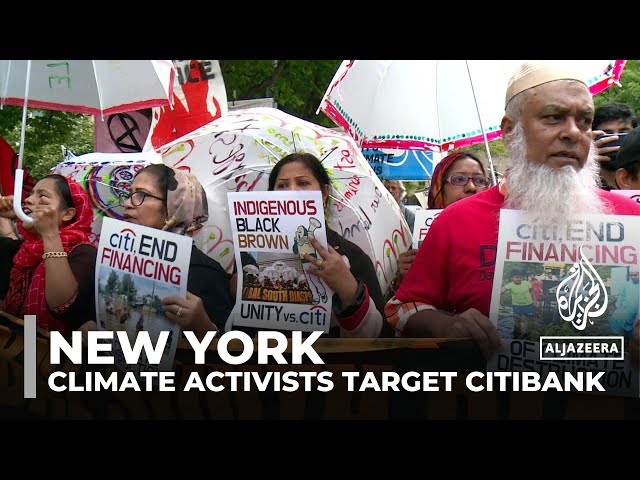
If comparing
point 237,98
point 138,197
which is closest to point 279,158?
point 138,197

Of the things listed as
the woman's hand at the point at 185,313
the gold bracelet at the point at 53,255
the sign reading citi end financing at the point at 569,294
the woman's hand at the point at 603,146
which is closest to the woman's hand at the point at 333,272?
the woman's hand at the point at 185,313

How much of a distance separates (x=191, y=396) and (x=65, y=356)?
561mm

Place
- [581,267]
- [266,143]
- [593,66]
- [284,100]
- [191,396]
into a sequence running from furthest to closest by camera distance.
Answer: [284,100], [593,66], [266,143], [191,396], [581,267]

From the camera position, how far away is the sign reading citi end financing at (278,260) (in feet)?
12.7

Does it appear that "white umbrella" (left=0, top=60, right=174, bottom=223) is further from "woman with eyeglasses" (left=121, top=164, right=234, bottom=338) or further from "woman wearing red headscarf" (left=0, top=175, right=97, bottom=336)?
"woman with eyeglasses" (left=121, top=164, right=234, bottom=338)

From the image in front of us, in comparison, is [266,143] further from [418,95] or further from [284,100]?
[284,100]

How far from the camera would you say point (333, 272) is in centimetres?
389

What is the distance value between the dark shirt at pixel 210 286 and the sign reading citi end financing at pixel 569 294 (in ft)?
3.83

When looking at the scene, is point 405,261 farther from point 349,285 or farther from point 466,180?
point 466,180

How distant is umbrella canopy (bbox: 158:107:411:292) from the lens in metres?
4.45

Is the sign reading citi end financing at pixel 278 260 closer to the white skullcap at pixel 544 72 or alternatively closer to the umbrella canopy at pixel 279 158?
the umbrella canopy at pixel 279 158

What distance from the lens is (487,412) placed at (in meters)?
3.81

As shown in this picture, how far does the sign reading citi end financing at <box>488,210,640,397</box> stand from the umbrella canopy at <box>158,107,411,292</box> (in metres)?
0.87
